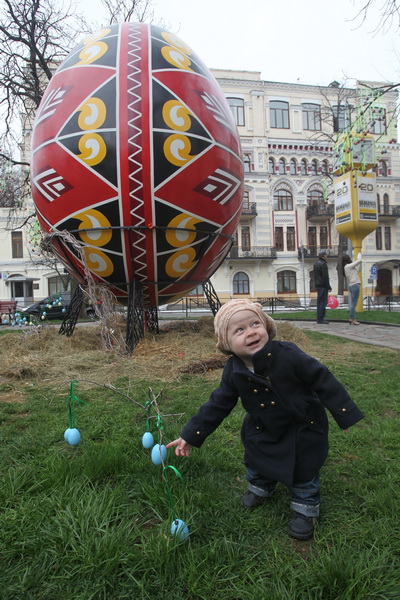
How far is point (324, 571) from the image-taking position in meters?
1.27

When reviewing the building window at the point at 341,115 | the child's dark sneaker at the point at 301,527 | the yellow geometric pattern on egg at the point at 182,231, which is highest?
the building window at the point at 341,115

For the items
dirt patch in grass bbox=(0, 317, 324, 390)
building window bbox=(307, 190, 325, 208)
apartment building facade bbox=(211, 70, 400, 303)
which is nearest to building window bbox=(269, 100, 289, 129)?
apartment building facade bbox=(211, 70, 400, 303)

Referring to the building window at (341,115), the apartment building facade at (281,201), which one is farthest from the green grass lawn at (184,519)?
the apartment building facade at (281,201)

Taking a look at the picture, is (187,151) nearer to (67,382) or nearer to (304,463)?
(67,382)

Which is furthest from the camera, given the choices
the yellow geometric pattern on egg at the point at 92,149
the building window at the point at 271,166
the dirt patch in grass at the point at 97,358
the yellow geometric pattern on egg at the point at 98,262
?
the building window at the point at 271,166

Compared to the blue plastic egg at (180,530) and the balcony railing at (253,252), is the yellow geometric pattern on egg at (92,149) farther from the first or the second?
the balcony railing at (253,252)

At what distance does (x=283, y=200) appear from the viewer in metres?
32.7

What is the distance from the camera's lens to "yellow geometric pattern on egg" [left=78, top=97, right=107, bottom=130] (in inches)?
174

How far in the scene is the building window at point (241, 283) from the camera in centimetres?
3170

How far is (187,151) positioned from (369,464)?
374 cm

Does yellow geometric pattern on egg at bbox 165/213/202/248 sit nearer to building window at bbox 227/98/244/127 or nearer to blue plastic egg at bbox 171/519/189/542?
blue plastic egg at bbox 171/519/189/542

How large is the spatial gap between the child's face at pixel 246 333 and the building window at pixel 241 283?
30.0 m

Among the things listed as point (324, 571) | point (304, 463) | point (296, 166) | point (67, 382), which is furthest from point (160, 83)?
point (296, 166)

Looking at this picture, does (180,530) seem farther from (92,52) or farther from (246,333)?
(92,52)
